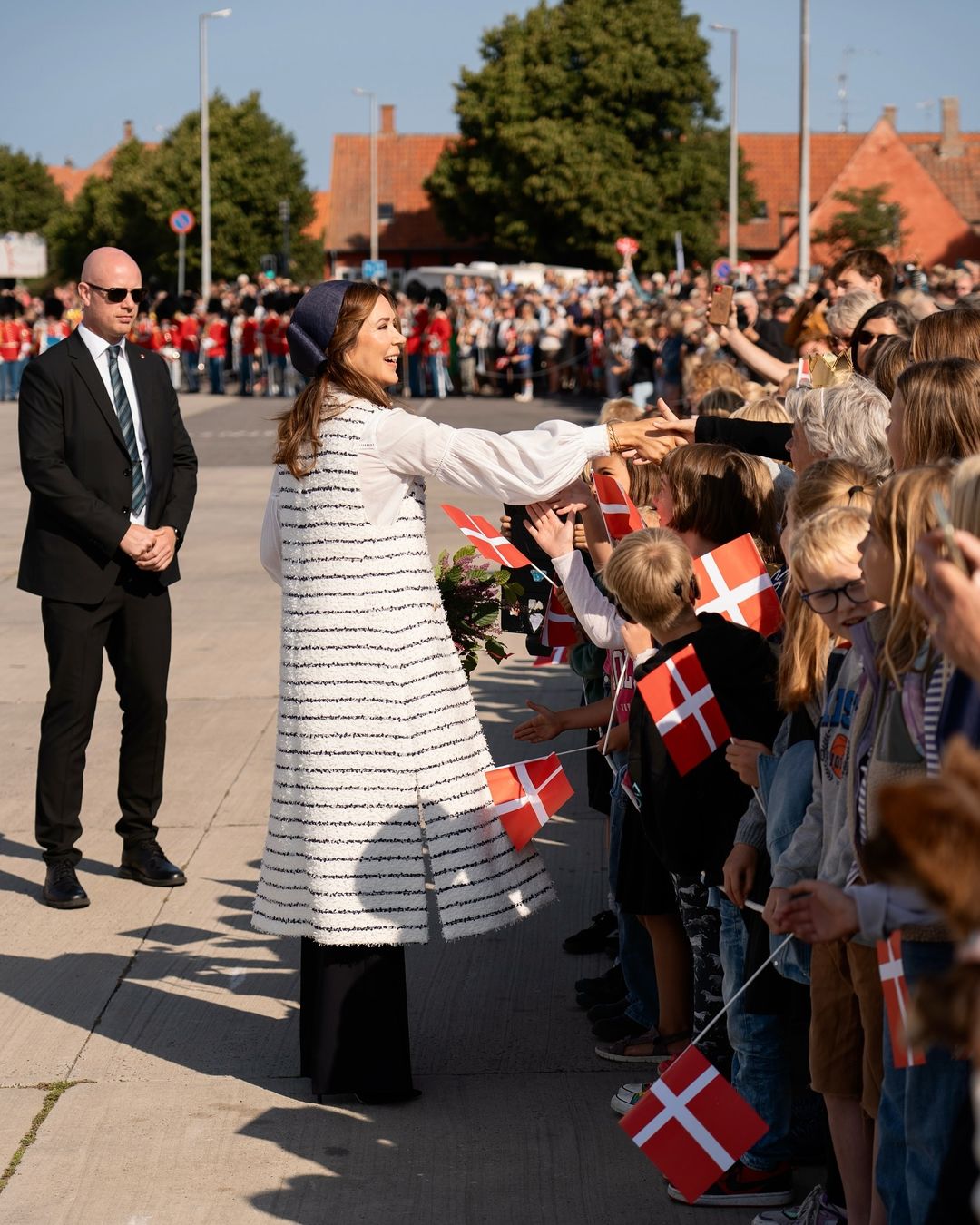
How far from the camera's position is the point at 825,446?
175 inches

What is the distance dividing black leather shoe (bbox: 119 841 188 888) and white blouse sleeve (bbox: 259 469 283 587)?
6.38ft

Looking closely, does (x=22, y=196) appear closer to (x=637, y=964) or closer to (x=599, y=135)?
(x=599, y=135)

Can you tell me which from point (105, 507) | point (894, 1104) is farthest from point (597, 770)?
point (894, 1104)

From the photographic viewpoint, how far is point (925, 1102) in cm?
281

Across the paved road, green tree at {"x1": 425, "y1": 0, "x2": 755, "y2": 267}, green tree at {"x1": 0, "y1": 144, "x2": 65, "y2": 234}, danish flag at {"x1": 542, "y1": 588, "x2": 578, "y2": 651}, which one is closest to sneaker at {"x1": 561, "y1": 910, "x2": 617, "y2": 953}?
the paved road

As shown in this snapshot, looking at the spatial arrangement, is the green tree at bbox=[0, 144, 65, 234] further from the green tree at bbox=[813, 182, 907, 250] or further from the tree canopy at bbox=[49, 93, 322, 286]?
the green tree at bbox=[813, 182, 907, 250]

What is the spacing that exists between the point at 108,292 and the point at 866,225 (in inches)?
1766

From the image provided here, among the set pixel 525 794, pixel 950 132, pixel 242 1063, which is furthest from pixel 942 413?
pixel 950 132

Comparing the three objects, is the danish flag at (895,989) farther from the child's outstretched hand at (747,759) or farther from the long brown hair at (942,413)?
the long brown hair at (942,413)

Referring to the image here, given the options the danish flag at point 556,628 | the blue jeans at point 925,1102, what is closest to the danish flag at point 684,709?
the blue jeans at point 925,1102

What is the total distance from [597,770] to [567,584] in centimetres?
133

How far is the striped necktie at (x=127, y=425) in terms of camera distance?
615 centimetres

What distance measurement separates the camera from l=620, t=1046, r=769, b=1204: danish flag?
3516 mm

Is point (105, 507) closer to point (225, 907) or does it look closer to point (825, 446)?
point (225, 907)
